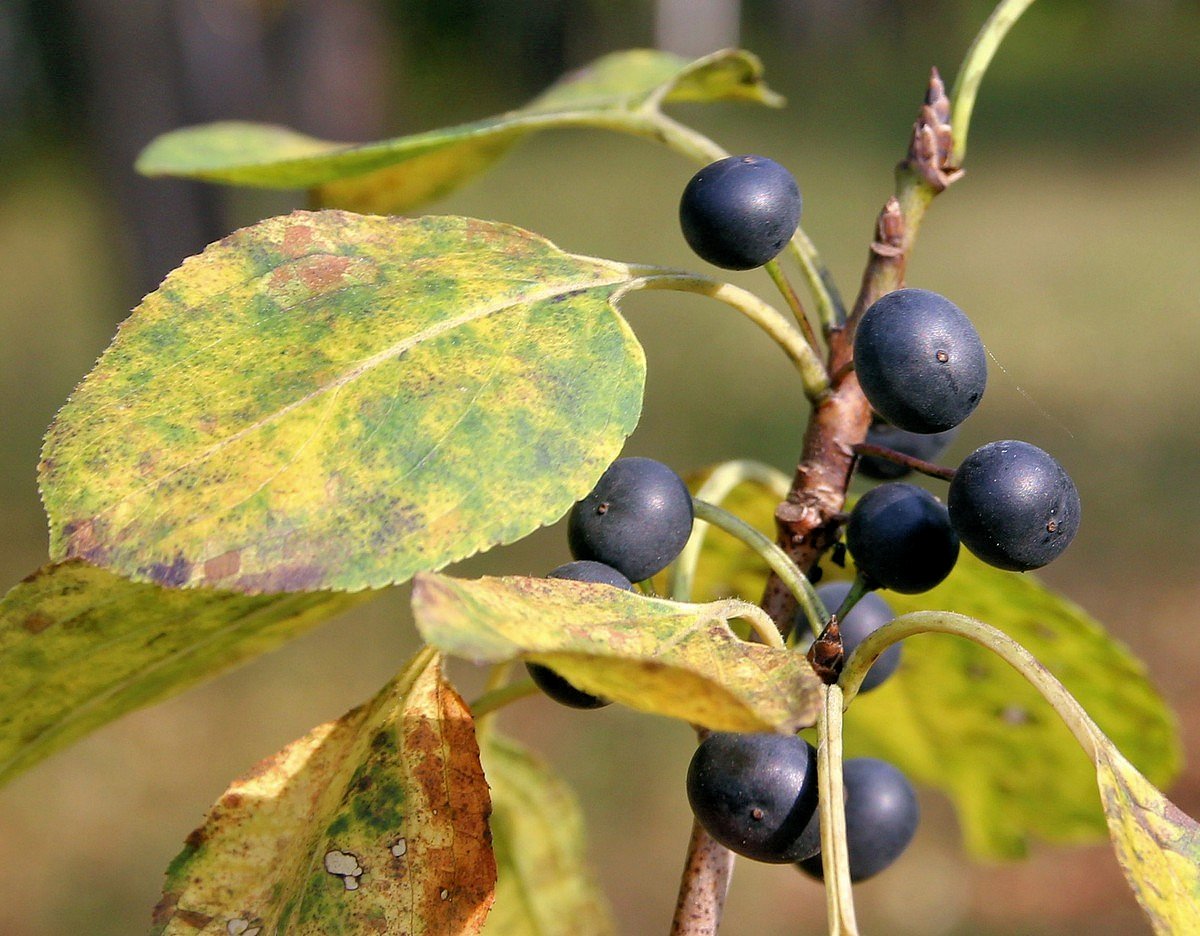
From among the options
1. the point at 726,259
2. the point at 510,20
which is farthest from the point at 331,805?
the point at 510,20

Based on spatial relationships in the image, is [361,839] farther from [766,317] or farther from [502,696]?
[766,317]

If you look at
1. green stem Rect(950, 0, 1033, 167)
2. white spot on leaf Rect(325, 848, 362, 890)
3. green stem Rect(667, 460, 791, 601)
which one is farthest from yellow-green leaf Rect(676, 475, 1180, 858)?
white spot on leaf Rect(325, 848, 362, 890)

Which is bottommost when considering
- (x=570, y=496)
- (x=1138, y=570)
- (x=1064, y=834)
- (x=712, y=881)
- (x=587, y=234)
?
(x=587, y=234)

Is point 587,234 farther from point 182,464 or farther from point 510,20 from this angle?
point 182,464

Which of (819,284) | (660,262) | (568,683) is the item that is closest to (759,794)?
(568,683)

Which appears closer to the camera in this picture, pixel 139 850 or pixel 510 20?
pixel 139 850
